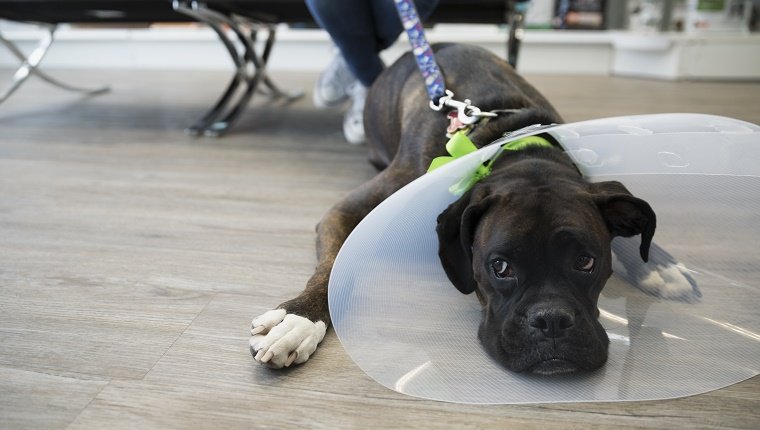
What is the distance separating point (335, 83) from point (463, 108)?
1583 millimetres

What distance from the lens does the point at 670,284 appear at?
135 centimetres

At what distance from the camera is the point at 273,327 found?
3.90 ft

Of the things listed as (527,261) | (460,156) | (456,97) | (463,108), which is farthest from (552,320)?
(456,97)

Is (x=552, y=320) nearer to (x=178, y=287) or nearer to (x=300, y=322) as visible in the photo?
(x=300, y=322)

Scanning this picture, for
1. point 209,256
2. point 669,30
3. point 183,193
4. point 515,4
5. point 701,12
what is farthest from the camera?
point 669,30

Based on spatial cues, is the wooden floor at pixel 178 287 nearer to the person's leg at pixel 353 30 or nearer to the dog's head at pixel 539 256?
the dog's head at pixel 539 256

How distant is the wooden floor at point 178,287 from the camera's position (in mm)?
1021

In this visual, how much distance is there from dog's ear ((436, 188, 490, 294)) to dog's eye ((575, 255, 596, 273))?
18 centimetres

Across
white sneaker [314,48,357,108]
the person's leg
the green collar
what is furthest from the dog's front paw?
white sneaker [314,48,357,108]

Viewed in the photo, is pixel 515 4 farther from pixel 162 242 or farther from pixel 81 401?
pixel 81 401

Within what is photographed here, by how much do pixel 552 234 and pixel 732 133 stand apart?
347 millimetres

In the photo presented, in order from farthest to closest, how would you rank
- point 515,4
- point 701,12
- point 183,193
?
point 701,12 < point 515,4 < point 183,193

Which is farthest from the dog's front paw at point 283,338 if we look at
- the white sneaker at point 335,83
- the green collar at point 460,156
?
the white sneaker at point 335,83

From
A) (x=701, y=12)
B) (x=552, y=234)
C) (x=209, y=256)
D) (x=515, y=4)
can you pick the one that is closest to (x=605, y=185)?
(x=552, y=234)
